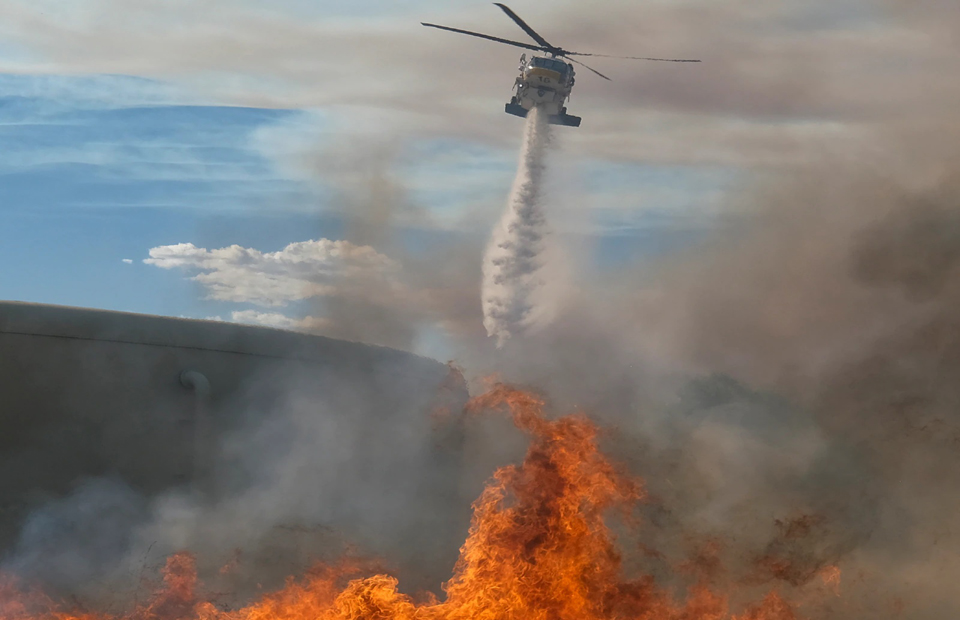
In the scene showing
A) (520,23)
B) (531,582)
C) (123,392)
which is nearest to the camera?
(531,582)

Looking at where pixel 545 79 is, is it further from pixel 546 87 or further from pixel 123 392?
pixel 123 392

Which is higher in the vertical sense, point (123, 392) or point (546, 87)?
point (546, 87)

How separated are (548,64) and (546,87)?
1033mm

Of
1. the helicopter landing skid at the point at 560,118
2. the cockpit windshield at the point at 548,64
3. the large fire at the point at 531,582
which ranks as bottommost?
Answer: the large fire at the point at 531,582

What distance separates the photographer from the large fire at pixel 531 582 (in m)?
17.8

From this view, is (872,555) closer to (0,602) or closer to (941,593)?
(941,593)

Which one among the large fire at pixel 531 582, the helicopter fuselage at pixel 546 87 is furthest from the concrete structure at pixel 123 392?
the helicopter fuselage at pixel 546 87

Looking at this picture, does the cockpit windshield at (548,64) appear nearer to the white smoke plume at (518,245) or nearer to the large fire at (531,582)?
the white smoke plume at (518,245)

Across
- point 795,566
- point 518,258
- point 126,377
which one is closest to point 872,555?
point 795,566

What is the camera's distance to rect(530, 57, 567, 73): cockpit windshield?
44.7m

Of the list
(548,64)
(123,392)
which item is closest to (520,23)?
(548,64)

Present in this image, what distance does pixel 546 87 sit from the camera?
44.9m

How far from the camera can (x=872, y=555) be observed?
2700 cm

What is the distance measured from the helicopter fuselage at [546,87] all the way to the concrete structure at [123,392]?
24661 millimetres
